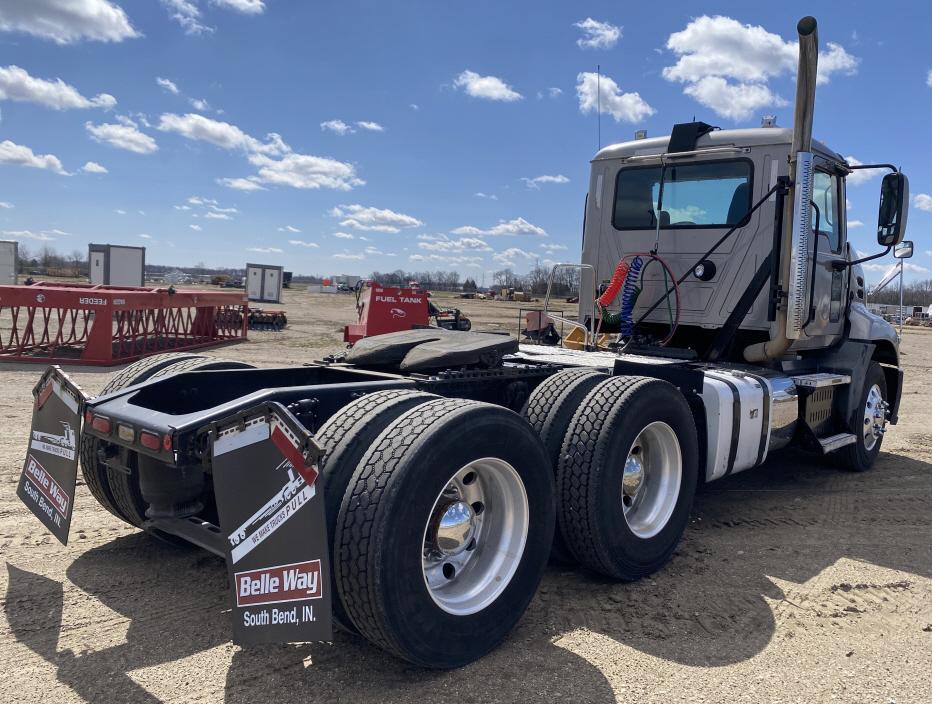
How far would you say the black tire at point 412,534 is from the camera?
259cm

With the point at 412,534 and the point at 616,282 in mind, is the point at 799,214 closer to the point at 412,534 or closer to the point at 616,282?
the point at 616,282

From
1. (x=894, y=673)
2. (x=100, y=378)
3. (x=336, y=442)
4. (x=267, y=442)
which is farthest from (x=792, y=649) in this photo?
(x=100, y=378)

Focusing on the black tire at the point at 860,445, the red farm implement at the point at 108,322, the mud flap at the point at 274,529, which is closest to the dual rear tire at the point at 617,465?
the mud flap at the point at 274,529

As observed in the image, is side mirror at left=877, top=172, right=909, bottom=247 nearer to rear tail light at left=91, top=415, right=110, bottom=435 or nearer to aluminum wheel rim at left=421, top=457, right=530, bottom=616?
aluminum wheel rim at left=421, top=457, right=530, bottom=616

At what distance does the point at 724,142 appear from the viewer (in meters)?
5.85

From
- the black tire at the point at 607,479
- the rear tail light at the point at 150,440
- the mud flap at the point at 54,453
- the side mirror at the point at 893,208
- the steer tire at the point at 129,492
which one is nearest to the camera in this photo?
the rear tail light at the point at 150,440

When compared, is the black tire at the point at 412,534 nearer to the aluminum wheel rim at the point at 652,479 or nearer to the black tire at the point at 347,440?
the black tire at the point at 347,440

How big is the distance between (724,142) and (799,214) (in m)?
0.93

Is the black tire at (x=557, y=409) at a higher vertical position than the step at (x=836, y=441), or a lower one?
higher

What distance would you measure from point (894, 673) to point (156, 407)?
3.71 meters

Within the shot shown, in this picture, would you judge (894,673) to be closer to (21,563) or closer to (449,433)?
(449,433)

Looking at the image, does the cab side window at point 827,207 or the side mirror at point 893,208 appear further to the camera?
the cab side window at point 827,207

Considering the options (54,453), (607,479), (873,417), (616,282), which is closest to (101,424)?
(54,453)

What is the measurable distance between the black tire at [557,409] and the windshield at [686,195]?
2.45 m
